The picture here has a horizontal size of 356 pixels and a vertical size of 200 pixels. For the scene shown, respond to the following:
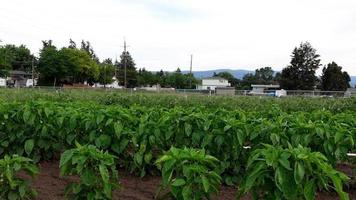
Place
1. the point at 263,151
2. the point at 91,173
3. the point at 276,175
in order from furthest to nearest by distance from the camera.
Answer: the point at 91,173 < the point at 263,151 < the point at 276,175

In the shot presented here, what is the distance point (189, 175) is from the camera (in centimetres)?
330

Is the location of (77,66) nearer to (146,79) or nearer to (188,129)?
(146,79)

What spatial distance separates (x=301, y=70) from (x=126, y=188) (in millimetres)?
73312

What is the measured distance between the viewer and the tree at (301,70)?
72931mm

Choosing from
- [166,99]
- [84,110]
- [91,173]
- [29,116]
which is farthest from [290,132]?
[166,99]

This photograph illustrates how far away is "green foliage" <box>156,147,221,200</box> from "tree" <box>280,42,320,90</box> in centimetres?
7097

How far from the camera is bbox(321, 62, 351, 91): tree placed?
7556 cm

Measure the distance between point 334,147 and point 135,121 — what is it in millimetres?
2274

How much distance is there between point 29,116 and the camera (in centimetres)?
568

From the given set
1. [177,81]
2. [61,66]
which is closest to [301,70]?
[177,81]

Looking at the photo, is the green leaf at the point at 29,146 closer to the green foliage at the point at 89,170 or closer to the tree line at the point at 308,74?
the green foliage at the point at 89,170

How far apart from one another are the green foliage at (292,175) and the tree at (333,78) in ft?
249

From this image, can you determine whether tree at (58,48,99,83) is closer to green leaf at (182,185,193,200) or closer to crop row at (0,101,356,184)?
crop row at (0,101,356,184)

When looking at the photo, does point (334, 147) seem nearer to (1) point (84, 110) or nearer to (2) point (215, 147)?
(2) point (215, 147)
